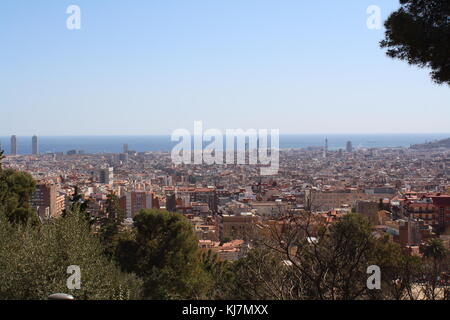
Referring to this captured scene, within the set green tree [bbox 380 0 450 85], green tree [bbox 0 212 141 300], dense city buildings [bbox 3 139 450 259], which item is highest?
green tree [bbox 380 0 450 85]

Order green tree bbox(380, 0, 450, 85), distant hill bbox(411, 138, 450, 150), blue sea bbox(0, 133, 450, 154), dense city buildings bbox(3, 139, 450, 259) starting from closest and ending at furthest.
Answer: green tree bbox(380, 0, 450, 85) < dense city buildings bbox(3, 139, 450, 259) < distant hill bbox(411, 138, 450, 150) < blue sea bbox(0, 133, 450, 154)

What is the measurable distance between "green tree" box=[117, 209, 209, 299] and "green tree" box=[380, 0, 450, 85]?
4693 millimetres

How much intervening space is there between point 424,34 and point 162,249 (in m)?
5.94

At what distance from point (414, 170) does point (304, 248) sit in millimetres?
29880

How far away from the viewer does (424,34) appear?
12.5ft

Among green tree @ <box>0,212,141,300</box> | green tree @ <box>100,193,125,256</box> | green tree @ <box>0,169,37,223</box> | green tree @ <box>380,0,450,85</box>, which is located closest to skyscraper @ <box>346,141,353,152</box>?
green tree @ <box>100,193,125,256</box>

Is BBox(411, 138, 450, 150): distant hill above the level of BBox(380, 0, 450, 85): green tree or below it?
below

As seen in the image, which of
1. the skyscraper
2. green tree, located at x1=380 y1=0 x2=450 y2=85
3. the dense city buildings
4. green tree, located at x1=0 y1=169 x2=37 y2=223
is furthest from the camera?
the skyscraper

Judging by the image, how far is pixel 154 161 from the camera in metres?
31.0

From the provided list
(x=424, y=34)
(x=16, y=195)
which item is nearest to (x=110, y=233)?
(x=16, y=195)

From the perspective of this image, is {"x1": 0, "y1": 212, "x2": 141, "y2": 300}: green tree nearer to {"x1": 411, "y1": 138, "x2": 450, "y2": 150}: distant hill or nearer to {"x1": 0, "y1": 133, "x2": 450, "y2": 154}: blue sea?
{"x1": 0, "y1": 133, "x2": 450, "y2": 154}: blue sea

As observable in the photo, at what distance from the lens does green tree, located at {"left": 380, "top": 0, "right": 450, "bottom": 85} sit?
3.78 metres

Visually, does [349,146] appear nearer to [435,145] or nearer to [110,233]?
[435,145]
